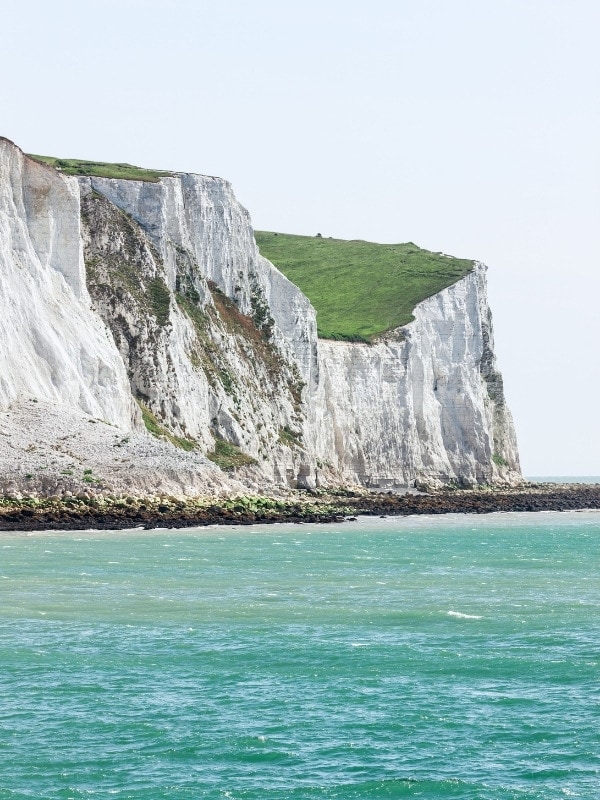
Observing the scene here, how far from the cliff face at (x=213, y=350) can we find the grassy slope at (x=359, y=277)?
2571 millimetres

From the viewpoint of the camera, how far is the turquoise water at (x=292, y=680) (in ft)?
64.1

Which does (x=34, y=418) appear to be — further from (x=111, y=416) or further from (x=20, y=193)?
(x=20, y=193)

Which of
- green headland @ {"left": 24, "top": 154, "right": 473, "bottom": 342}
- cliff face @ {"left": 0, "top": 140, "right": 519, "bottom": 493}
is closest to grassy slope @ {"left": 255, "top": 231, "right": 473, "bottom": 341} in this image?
green headland @ {"left": 24, "top": 154, "right": 473, "bottom": 342}

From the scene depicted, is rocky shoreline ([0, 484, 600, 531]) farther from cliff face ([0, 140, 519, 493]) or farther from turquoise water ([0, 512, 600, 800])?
turquoise water ([0, 512, 600, 800])

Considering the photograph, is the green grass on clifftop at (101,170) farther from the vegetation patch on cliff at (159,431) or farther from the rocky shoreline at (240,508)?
the rocky shoreline at (240,508)

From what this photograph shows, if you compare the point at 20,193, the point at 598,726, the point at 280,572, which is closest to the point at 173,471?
the point at 20,193

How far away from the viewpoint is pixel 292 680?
25.7 metres

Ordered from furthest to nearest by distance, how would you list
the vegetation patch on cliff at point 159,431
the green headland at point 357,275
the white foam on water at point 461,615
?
the green headland at point 357,275 < the vegetation patch on cliff at point 159,431 < the white foam on water at point 461,615

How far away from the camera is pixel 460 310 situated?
369ft

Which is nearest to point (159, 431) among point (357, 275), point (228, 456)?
point (228, 456)

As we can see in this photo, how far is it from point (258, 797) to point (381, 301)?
97.8 meters

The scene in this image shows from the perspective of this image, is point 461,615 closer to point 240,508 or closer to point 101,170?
point 240,508

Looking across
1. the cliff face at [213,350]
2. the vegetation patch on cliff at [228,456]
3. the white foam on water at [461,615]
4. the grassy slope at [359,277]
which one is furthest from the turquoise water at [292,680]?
the grassy slope at [359,277]

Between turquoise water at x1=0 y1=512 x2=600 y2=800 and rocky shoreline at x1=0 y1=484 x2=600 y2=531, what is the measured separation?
36.8 feet
